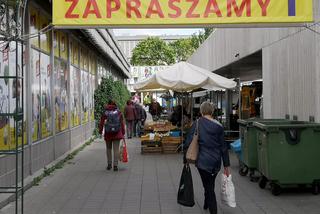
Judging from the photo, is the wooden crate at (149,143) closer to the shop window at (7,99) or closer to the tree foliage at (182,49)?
the shop window at (7,99)

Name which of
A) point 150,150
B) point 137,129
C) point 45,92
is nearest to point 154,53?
point 137,129

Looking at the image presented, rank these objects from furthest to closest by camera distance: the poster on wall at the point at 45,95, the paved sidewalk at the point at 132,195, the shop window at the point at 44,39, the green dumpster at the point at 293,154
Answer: the shop window at the point at 44,39
the poster on wall at the point at 45,95
the green dumpster at the point at 293,154
the paved sidewalk at the point at 132,195

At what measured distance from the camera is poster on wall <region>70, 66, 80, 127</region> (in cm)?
1694

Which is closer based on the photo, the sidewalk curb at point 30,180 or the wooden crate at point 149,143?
the sidewalk curb at point 30,180

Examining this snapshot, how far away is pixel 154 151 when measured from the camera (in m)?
15.5

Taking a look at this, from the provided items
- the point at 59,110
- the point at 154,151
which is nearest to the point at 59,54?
the point at 59,110

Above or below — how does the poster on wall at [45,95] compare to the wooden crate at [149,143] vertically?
above

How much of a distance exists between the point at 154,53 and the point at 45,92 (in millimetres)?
60099

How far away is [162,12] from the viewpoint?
7.95m

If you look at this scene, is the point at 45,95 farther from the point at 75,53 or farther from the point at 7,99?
the point at 75,53

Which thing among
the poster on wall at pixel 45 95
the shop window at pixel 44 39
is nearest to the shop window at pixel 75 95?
the poster on wall at pixel 45 95

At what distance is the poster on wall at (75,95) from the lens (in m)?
16.9

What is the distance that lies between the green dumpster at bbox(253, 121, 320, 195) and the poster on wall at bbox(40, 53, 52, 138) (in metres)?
5.89

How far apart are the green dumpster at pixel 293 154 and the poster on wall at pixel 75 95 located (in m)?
9.45
